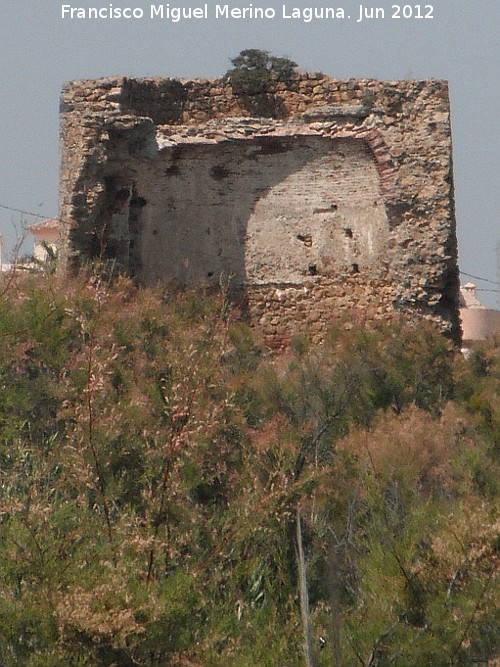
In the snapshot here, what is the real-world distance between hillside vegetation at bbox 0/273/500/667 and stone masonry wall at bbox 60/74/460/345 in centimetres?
252

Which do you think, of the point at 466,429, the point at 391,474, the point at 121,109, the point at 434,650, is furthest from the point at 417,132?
the point at 434,650

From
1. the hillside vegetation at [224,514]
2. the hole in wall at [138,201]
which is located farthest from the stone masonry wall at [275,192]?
the hillside vegetation at [224,514]

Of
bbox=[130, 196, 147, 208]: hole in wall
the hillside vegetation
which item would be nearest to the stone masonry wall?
bbox=[130, 196, 147, 208]: hole in wall

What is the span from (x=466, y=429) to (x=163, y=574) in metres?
5.60

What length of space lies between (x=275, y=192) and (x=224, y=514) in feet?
26.6

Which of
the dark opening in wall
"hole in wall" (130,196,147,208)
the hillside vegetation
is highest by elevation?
the dark opening in wall

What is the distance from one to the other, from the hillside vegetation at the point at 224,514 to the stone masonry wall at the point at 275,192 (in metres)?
2.52

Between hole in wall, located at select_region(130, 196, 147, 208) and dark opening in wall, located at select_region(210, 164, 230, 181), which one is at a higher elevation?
dark opening in wall, located at select_region(210, 164, 230, 181)

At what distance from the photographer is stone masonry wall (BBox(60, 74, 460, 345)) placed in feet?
53.6

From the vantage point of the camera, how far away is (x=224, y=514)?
30.7ft

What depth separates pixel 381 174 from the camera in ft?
54.4

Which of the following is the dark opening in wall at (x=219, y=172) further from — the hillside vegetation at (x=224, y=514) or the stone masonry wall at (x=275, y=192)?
the hillside vegetation at (x=224, y=514)

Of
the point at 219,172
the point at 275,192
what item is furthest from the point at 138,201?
the point at 275,192

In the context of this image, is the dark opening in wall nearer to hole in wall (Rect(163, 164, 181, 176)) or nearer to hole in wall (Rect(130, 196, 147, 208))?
hole in wall (Rect(163, 164, 181, 176))
